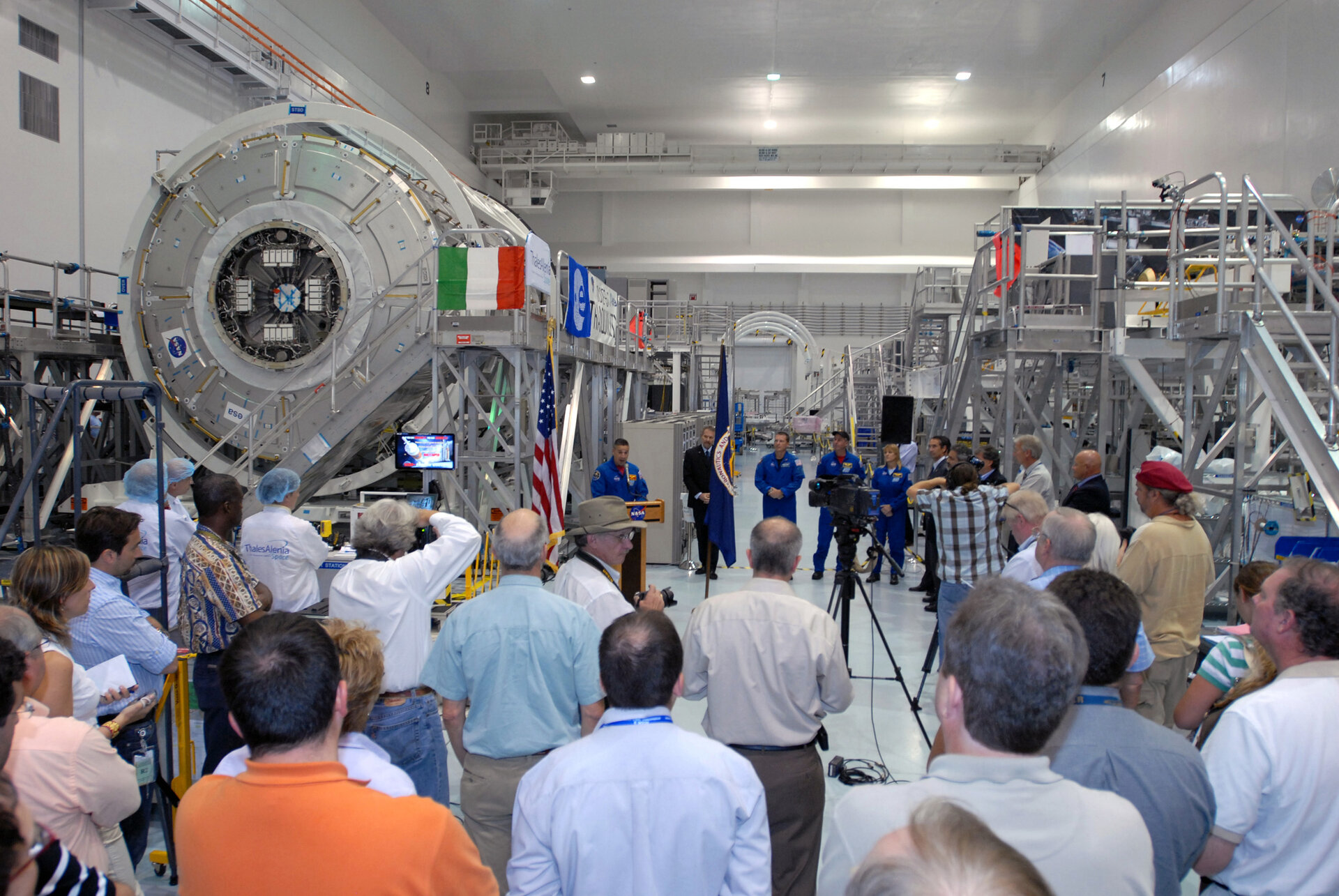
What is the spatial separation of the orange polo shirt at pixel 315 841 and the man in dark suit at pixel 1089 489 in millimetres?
5901

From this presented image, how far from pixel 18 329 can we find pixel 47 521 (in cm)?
207

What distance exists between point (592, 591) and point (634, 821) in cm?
161

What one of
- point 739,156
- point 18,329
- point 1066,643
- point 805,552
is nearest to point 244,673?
point 1066,643

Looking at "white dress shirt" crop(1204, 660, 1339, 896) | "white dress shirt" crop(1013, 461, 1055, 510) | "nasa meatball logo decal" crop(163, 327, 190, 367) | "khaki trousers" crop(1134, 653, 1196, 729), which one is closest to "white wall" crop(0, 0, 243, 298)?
"nasa meatball logo decal" crop(163, 327, 190, 367)

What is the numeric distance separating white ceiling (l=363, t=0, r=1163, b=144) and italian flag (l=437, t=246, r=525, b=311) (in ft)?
42.3

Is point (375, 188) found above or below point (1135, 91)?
below

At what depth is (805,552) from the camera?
40.9 ft

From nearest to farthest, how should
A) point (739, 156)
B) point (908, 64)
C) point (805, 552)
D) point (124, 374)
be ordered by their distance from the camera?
point (124, 374)
point (805, 552)
point (908, 64)
point (739, 156)

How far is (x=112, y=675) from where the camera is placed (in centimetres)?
317

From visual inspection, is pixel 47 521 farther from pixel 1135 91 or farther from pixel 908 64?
pixel 1135 91

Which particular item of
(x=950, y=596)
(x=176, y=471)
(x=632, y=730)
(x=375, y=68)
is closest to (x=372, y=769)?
(x=632, y=730)

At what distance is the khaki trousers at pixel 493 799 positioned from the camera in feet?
9.54

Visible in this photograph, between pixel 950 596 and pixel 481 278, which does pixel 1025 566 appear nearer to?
pixel 950 596

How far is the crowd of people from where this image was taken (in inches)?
60.8
